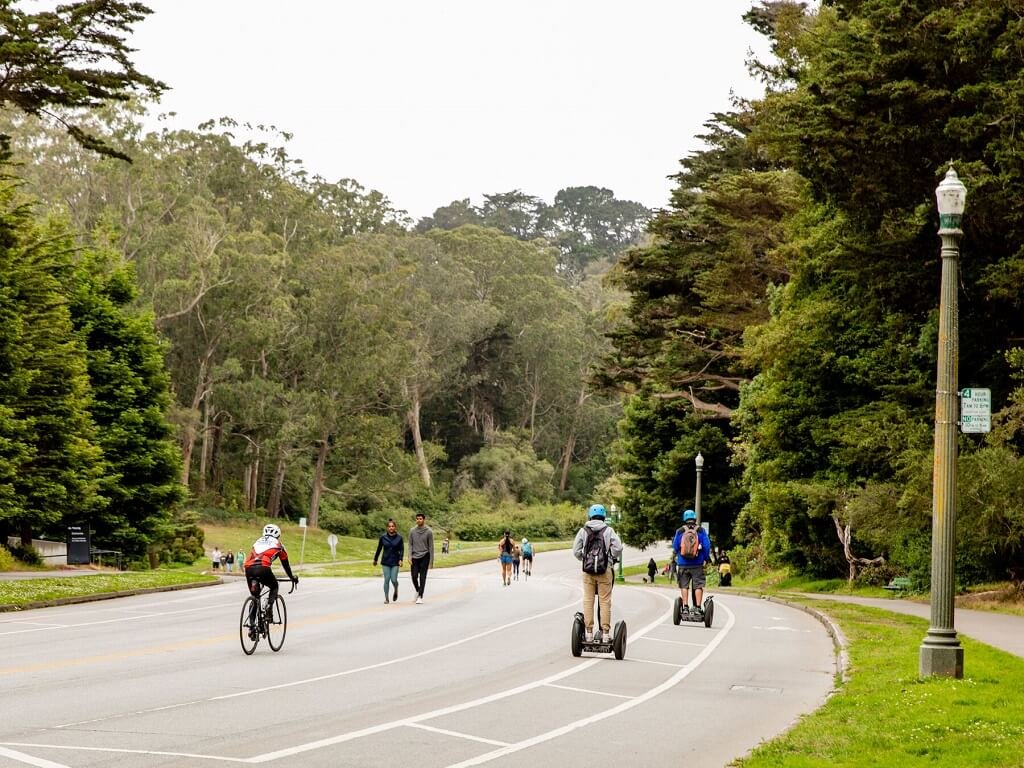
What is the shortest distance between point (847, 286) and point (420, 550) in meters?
15.1

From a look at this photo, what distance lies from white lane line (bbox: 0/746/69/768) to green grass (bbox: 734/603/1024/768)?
467 cm

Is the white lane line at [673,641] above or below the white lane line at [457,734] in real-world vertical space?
below

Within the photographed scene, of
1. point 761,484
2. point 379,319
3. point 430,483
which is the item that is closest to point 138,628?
point 761,484

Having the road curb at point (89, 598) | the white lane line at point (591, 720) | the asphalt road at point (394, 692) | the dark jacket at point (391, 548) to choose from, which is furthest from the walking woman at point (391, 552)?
the white lane line at point (591, 720)

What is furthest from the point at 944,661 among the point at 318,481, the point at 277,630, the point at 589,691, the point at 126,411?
the point at 318,481

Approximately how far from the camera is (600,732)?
38.2 feet

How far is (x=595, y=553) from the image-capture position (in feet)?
55.9

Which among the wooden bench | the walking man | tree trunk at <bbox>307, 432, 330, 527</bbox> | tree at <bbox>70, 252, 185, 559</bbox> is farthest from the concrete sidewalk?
tree trunk at <bbox>307, 432, 330, 527</bbox>

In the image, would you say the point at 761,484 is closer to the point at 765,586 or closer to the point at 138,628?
the point at 765,586

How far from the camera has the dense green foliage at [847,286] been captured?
27203 millimetres

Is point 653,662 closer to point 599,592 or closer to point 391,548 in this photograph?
point 599,592

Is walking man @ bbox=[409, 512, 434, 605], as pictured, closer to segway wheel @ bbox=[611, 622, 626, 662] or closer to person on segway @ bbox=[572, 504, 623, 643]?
segway wheel @ bbox=[611, 622, 626, 662]

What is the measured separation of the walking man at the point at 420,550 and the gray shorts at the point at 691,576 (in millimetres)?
6614

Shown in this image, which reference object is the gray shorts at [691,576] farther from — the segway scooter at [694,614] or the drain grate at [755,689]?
the drain grate at [755,689]
